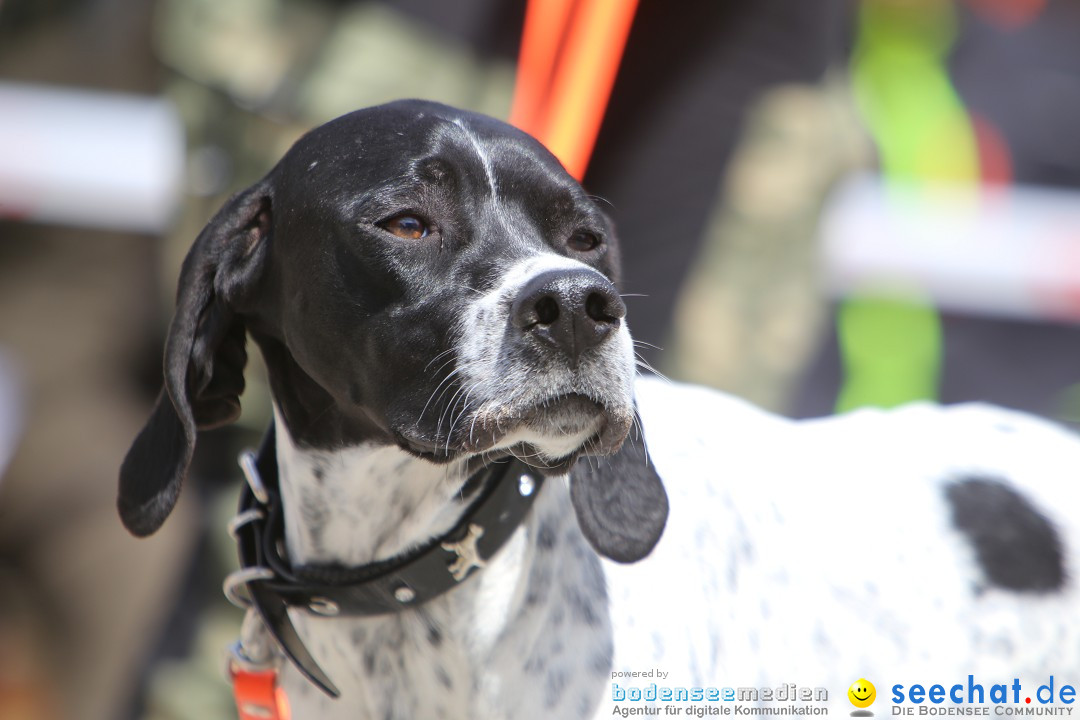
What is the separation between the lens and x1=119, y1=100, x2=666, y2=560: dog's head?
1779 mm

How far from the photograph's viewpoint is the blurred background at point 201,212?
3617mm

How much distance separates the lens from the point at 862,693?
2328 millimetres

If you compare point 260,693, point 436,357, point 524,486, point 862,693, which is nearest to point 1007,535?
point 862,693

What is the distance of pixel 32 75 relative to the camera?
169 inches

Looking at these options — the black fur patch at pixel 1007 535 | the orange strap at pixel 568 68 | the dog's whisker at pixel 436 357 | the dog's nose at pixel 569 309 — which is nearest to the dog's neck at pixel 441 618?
the dog's whisker at pixel 436 357

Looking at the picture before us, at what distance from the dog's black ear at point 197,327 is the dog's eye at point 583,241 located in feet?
1.78

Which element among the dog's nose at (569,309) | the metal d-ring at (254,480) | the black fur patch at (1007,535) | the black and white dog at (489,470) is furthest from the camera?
the black fur patch at (1007,535)

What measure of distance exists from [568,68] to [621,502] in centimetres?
189

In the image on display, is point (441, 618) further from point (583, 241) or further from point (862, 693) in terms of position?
point (862, 693)

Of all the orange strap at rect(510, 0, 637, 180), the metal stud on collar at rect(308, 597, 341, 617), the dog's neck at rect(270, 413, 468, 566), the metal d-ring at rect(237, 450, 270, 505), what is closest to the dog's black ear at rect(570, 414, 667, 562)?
the dog's neck at rect(270, 413, 468, 566)

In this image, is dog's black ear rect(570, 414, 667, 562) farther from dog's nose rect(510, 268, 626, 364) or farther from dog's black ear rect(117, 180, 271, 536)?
dog's black ear rect(117, 180, 271, 536)

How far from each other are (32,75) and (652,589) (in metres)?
3.28

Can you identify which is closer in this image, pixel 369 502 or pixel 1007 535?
pixel 369 502

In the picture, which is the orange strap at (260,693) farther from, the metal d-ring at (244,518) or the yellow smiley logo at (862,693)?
the yellow smiley logo at (862,693)
